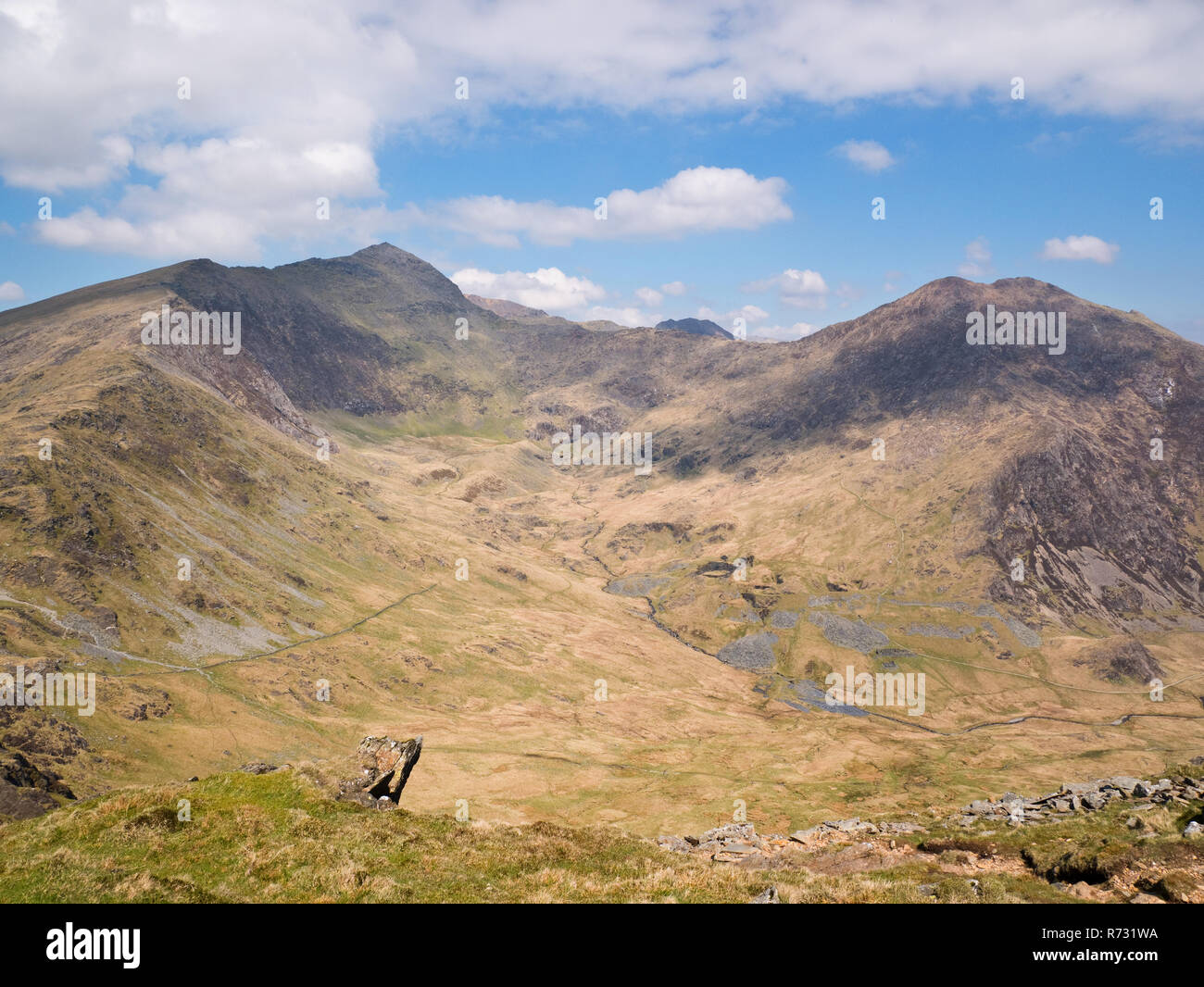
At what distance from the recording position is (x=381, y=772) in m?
39.7

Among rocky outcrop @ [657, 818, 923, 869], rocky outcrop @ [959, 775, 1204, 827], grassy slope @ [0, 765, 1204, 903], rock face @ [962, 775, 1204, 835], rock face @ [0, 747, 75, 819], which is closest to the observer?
grassy slope @ [0, 765, 1204, 903]

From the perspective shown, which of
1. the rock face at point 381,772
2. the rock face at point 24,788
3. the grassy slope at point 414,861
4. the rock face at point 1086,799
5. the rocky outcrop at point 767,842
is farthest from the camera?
the rock face at point 1086,799

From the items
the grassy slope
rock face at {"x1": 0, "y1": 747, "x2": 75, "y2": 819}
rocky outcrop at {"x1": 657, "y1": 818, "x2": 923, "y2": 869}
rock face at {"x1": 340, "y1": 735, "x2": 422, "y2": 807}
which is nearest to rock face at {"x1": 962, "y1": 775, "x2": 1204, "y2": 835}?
rocky outcrop at {"x1": 657, "y1": 818, "x2": 923, "y2": 869}

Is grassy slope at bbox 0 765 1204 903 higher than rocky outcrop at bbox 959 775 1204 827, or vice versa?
grassy slope at bbox 0 765 1204 903

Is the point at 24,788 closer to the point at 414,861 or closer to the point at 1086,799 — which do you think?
the point at 414,861

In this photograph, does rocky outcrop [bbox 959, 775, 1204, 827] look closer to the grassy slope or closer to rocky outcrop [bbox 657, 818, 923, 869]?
rocky outcrop [bbox 657, 818, 923, 869]

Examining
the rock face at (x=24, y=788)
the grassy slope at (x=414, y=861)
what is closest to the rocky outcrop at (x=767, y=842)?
the grassy slope at (x=414, y=861)

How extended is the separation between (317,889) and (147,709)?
9762cm

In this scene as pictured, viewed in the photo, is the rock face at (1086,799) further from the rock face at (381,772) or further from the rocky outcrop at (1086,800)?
the rock face at (381,772)

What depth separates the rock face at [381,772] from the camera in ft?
120

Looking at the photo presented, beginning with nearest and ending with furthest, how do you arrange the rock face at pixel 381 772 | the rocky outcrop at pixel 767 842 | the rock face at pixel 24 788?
the rock face at pixel 381 772 → the rock face at pixel 24 788 → the rocky outcrop at pixel 767 842

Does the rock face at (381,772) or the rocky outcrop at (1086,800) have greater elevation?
the rock face at (381,772)

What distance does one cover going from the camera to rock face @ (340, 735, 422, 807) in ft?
120
